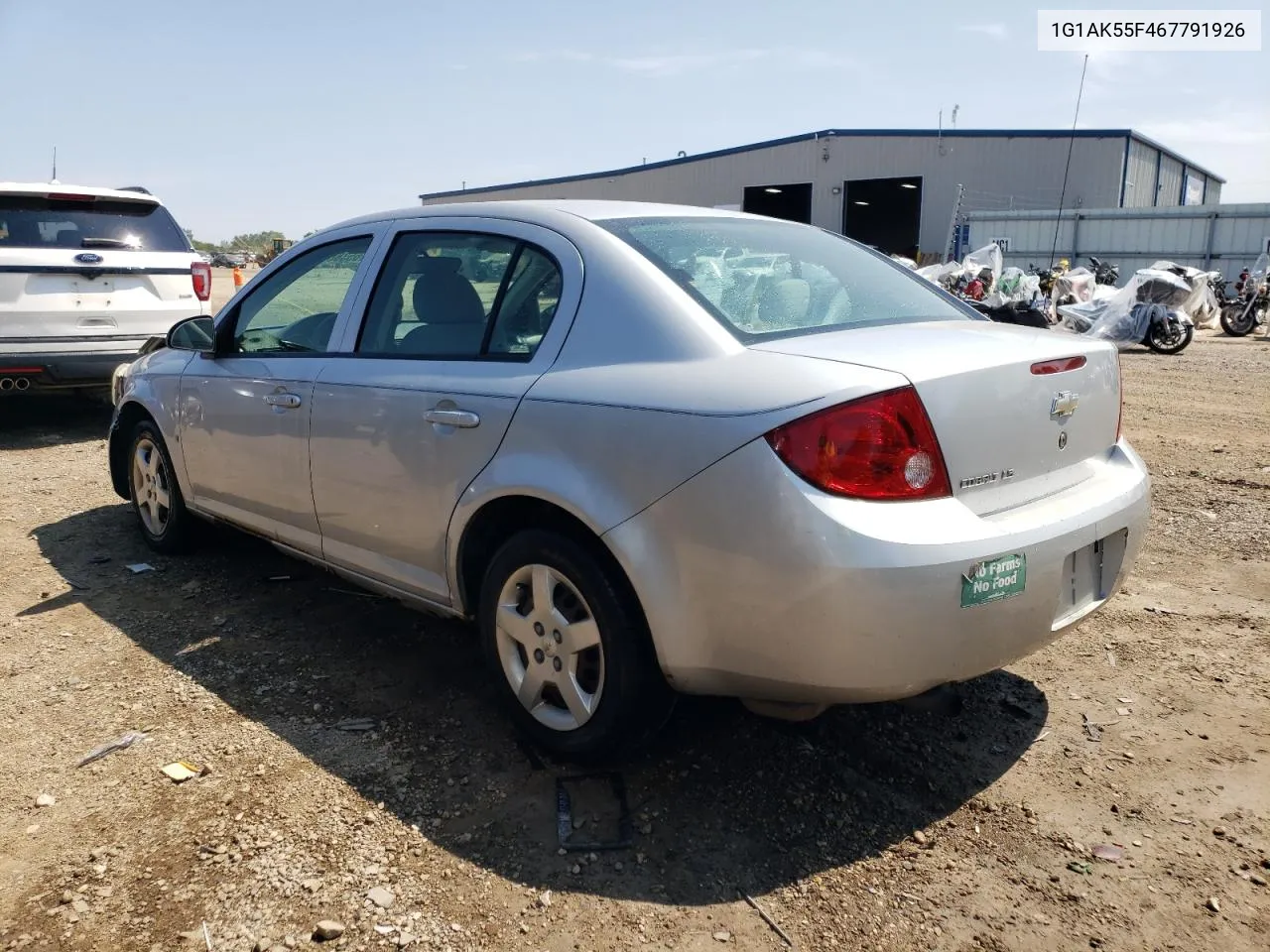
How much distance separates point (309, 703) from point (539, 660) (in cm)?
103

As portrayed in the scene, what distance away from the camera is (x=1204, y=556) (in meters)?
4.93

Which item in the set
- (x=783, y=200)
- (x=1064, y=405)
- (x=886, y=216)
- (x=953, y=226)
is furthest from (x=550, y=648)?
(x=886, y=216)

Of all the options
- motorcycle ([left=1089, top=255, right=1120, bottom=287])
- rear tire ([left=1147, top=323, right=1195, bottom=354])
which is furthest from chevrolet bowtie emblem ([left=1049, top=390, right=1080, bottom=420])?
motorcycle ([left=1089, top=255, right=1120, bottom=287])

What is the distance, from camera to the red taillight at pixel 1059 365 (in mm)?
2761

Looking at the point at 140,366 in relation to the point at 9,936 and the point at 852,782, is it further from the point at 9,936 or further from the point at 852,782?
the point at 852,782

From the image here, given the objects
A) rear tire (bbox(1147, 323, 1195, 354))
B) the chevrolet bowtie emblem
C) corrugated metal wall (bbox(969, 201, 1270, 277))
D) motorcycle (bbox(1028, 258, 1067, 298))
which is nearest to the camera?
the chevrolet bowtie emblem

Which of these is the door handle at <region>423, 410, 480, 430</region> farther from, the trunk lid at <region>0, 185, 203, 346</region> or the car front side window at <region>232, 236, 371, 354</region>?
the trunk lid at <region>0, 185, 203, 346</region>

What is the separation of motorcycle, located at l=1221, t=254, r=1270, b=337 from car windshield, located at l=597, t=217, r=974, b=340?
723 inches

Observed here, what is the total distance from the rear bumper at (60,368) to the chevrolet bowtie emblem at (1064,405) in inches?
289

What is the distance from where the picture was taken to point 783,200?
40.0 meters

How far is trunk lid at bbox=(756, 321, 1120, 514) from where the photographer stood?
2533 millimetres

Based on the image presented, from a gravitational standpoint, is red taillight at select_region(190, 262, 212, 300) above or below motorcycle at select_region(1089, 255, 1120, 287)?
below

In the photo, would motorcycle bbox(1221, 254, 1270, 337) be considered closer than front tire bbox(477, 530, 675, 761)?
No

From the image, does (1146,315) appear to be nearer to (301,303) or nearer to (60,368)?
(60,368)
